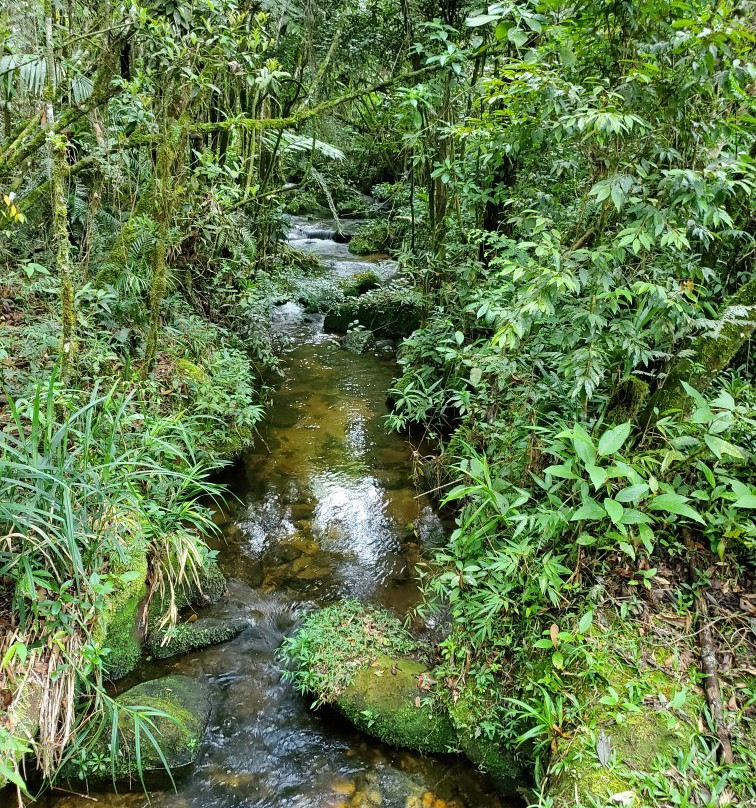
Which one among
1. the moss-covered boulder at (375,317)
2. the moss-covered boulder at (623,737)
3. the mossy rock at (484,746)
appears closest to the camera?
the moss-covered boulder at (623,737)

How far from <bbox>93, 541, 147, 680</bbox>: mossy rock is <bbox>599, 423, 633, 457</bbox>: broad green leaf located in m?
2.73

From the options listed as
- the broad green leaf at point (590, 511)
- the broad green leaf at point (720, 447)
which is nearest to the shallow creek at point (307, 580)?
the broad green leaf at point (590, 511)

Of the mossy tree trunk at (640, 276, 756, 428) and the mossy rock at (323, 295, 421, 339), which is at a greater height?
the mossy tree trunk at (640, 276, 756, 428)

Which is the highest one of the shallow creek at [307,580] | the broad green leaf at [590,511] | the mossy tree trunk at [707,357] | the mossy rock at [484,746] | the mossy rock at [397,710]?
the mossy tree trunk at [707,357]

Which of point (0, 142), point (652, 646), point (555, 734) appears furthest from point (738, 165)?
point (0, 142)

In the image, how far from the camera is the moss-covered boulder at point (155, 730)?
260 cm

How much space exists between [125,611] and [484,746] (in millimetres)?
2317

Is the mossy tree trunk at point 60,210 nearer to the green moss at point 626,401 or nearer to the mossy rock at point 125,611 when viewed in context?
the mossy rock at point 125,611

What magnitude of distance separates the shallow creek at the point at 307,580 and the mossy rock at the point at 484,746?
113 mm

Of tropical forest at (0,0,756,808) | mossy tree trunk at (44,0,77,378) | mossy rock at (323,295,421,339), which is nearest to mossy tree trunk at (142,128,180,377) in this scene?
tropical forest at (0,0,756,808)

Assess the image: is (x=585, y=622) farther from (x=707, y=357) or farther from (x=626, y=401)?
(x=707, y=357)

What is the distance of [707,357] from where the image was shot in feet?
8.53

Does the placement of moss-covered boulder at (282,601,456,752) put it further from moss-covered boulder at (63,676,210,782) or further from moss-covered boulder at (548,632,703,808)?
moss-covered boulder at (548,632,703,808)

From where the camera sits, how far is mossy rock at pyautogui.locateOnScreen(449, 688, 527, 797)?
2578 mm
